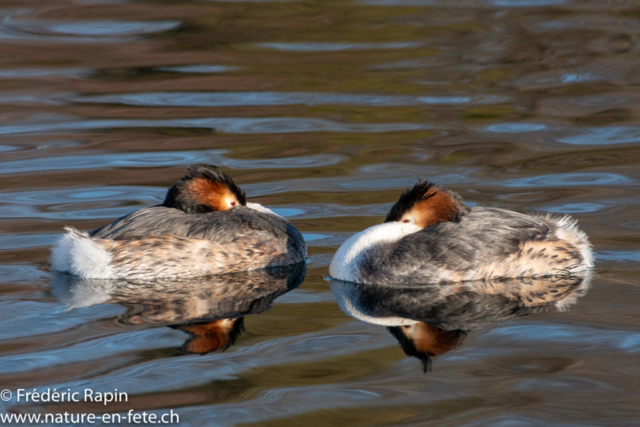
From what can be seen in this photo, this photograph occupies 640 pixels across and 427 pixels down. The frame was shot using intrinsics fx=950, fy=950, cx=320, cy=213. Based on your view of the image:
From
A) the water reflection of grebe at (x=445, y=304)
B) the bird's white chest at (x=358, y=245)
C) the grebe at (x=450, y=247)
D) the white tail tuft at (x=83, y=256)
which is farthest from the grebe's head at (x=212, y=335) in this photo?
the white tail tuft at (x=83, y=256)

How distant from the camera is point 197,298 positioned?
6.82 metres

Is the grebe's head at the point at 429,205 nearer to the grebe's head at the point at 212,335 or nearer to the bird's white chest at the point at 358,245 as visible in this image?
the bird's white chest at the point at 358,245

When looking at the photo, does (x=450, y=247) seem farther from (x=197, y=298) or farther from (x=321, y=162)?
(x=321, y=162)

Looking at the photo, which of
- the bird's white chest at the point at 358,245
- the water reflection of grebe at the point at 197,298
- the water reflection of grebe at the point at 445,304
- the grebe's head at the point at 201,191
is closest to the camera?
the water reflection of grebe at the point at 445,304

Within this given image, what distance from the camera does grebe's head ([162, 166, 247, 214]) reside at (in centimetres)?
762

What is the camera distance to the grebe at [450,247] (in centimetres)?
693

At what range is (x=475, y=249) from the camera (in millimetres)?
6902

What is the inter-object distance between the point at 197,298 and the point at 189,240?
2.53 ft

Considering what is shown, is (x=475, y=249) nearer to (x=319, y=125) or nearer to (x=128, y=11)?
(x=319, y=125)

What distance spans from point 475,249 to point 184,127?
20.4 ft

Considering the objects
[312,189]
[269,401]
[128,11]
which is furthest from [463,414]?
[128,11]

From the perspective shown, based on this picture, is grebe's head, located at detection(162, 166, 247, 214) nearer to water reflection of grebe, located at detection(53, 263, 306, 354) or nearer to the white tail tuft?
water reflection of grebe, located at detection(53, 263, 306, 354)

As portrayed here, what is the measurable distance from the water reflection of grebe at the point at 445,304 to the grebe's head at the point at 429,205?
1.68ft

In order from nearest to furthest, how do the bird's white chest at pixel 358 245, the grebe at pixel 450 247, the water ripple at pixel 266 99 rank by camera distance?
the grebe at pixel 450 247 → the bird's white chest at pixel 358 245 → the water ripple at pixel 266 99
